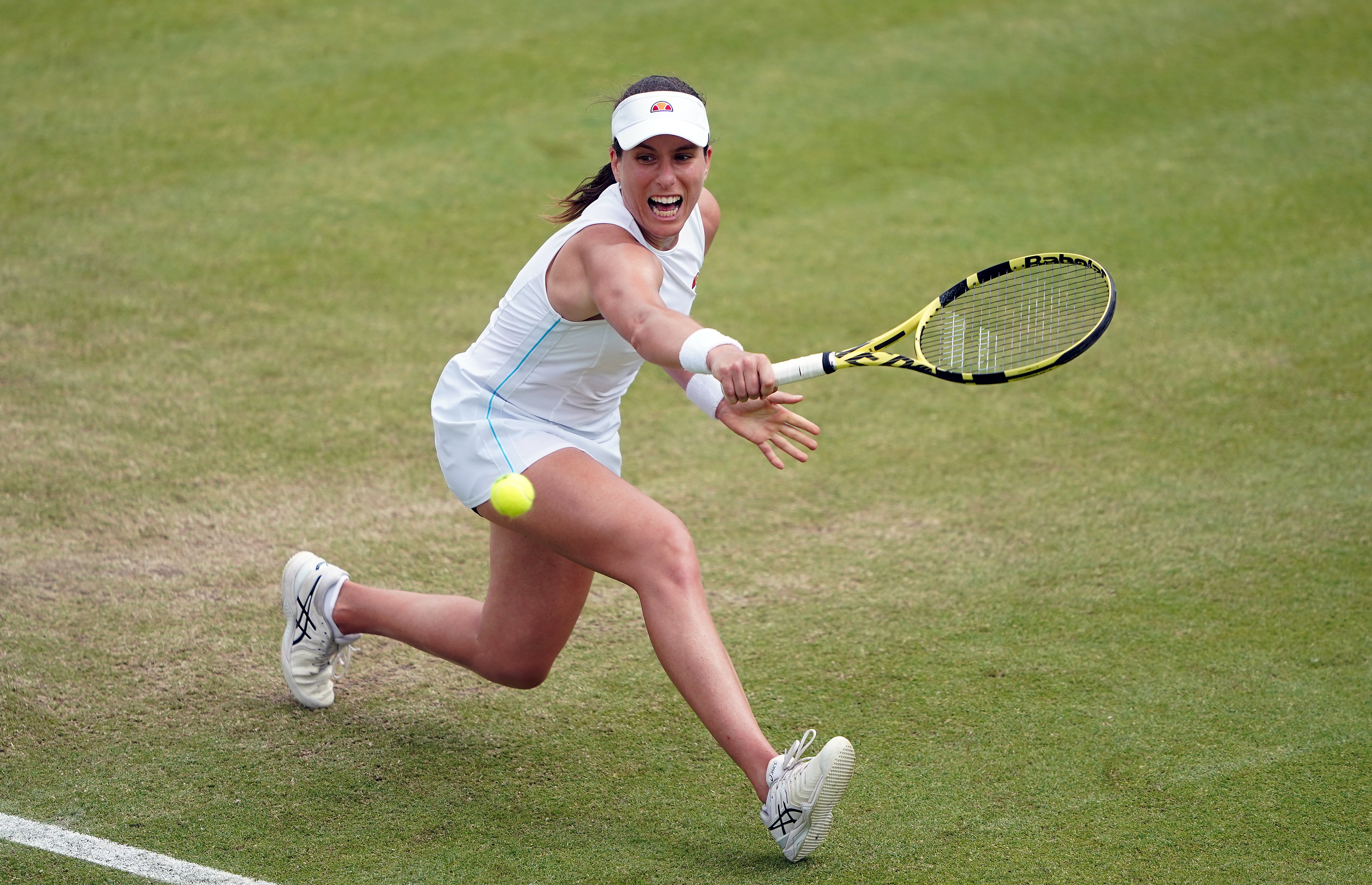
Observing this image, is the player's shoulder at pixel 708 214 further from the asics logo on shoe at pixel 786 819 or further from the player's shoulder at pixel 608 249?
the asics logo on shoe at pixel 786 819

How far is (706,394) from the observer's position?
396cm

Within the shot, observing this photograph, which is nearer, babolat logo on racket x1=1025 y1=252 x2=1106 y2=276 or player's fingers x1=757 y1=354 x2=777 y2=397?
player's fingers x1=757 y1=354 x2=777 y2=397

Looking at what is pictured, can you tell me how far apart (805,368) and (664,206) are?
2.05 ft

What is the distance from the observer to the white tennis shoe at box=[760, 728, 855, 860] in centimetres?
339

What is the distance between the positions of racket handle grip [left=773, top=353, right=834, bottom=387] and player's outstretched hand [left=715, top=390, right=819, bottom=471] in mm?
110

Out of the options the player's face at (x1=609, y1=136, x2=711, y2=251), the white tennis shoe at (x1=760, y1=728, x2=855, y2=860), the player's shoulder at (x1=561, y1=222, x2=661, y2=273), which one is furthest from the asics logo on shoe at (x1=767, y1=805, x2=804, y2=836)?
the player's face at (x1=609, y1=136, x2=711, y2=251)

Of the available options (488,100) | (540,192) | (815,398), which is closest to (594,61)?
(488,100)

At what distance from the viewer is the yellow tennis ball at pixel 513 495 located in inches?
143

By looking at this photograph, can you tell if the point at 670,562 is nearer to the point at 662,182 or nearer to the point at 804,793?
the point at 804,793

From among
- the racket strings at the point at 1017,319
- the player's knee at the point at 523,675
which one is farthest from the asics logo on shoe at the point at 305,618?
the racket strings at the point at 1017,319

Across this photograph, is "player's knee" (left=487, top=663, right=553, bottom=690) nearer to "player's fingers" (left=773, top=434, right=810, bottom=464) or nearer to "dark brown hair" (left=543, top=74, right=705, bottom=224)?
"player's fingers" (left=773, top=434, right=810, bottom=464)

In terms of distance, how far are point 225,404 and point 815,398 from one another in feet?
9.53

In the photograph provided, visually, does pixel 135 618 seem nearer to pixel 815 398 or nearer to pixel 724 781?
pixel 724 781

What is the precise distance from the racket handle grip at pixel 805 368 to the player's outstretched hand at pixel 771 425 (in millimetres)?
110
